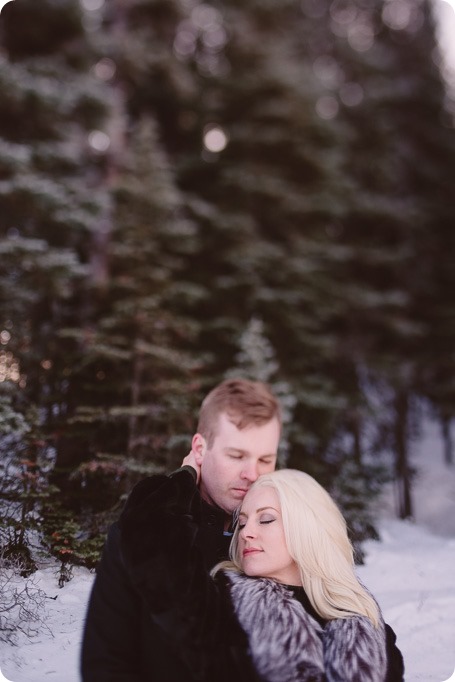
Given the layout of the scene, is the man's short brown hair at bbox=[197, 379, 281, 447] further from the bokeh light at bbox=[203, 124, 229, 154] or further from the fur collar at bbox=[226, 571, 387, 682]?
the bokeh light at bbox=[203, 124, 229, 154]

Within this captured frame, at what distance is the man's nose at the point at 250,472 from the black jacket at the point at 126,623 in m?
0.75

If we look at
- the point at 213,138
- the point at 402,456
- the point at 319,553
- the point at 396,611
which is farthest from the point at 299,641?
the point at 213,138

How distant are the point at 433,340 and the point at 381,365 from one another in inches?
101

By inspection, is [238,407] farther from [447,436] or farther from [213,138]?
[213,138]

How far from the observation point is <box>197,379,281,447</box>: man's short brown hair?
11.4 ft

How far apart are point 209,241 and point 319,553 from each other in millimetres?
9614

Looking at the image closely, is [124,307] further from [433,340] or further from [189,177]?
[433,340]

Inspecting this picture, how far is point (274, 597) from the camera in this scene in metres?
2.82

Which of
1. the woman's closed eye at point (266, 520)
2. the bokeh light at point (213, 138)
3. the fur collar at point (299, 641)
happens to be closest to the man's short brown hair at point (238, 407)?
the woman's closed eye at point (266, 520)

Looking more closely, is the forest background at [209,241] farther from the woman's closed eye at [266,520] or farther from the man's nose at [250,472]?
the woman's closed eye at [266,520]

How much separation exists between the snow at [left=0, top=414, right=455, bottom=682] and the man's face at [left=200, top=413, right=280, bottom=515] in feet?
3.10

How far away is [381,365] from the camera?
42.2 ft

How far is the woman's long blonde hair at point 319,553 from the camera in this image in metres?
2.92

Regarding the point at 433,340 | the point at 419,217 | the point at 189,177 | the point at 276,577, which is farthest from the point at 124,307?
the point at 419,217
